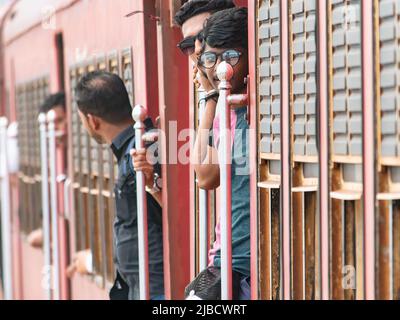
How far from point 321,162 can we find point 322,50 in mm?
303

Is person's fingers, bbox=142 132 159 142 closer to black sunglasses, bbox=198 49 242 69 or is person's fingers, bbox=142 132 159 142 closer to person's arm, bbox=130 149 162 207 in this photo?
person's arm, bbox=130 149 162 207

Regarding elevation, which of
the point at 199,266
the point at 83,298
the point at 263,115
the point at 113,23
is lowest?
the point at 83,298

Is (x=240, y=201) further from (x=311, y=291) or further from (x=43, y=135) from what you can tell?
(x=43, y=135)

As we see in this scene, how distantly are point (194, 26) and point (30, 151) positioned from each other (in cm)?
343

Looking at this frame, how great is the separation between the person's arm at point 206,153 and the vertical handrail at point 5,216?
392 cm

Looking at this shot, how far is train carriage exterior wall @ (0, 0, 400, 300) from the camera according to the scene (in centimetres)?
276

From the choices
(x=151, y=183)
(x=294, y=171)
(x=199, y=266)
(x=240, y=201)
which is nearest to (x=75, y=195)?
(x=151, y=183)

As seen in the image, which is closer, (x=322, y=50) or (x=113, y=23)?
(x=322, y=50)

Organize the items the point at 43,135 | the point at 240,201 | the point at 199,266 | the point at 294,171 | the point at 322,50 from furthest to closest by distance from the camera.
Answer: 1. the point at 43,135
2. the point at 199,266
3. the point at 240,201
4. the point at 294,171
5. the point at 322,50

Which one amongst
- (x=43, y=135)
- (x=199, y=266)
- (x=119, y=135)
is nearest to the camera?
(x=199, y=266)

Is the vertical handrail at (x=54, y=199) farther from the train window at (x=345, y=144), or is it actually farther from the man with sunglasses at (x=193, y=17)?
the train window at (x=345, y=144)

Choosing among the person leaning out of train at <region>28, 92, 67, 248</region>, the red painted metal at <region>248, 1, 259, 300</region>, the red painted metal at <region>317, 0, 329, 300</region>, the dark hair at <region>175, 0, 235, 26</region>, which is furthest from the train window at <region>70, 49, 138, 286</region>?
the red painted metal at <region>317, 0, 329, 300</region>

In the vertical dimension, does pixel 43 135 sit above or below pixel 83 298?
above

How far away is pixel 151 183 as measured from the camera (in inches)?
169
